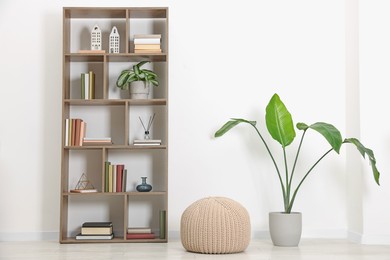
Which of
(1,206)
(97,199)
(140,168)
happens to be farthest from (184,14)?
(1,206)

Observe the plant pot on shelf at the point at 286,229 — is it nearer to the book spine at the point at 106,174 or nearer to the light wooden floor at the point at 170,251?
the light wooden floor at the point at 170,251

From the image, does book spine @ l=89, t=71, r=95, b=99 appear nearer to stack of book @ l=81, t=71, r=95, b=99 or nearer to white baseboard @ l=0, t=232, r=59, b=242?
stack of book @ l=81, t=71, r=95, b=99

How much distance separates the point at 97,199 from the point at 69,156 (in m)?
0.41

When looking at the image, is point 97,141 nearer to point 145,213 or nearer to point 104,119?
point 104,119

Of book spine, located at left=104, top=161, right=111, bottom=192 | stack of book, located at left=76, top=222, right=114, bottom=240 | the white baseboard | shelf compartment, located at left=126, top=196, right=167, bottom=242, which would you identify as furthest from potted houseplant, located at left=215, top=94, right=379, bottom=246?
the white baseboard

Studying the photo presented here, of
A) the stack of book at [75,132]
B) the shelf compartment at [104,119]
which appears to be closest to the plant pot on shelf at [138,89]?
the shelf compartment at [104,119]

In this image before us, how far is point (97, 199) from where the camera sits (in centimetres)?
535

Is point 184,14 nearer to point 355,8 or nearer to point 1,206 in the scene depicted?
point 355,8

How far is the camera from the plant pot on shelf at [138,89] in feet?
17.0

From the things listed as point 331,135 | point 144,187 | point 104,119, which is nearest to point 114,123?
point 104,119

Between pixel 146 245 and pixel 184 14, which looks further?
pixel 184 14

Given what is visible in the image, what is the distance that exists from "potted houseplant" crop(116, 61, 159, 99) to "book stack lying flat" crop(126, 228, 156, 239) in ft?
3.35

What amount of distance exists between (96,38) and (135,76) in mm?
→ 450

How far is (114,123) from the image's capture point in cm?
539
